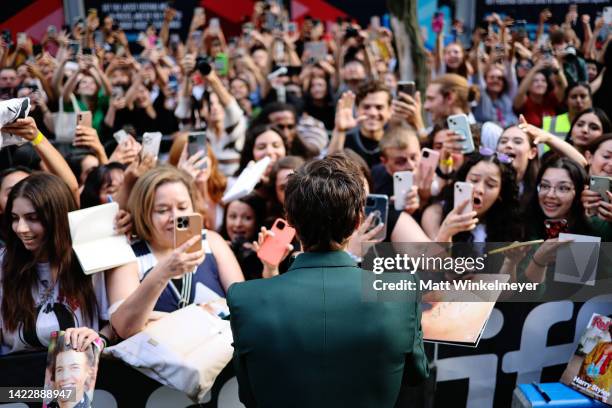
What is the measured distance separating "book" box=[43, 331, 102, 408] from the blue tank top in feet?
1.74

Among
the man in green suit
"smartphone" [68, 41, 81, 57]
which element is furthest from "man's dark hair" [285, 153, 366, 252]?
"smartphone" [68, 41, 81, 57]

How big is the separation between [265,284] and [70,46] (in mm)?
5858

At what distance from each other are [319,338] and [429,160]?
2.17m

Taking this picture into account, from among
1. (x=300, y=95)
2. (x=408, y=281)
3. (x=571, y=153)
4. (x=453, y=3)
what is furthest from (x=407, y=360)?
(x=453, y=3)

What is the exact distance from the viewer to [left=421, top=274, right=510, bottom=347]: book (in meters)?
2.37

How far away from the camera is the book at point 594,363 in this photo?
2463 mm

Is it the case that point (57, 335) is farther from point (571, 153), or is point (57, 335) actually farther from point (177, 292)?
point (571, 153)

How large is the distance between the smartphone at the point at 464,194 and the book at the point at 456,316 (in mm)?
350

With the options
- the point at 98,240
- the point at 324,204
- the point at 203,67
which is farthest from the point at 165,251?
the point at 203,67

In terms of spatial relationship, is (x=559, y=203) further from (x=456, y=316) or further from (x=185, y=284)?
(x=185, y=284)

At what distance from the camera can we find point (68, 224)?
2.68 m

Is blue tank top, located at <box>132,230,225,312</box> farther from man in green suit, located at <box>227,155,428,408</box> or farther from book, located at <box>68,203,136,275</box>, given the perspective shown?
man in green suit, located at <box>227,155,428,408</box>

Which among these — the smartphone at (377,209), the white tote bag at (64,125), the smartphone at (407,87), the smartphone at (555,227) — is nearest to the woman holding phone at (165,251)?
the smartphone at (377,209)

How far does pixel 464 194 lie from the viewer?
288 centimetres
